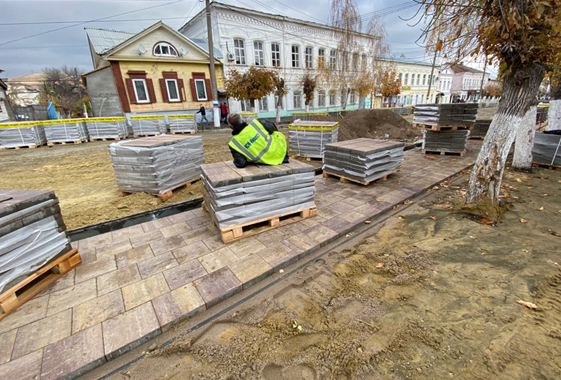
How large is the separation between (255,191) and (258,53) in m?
24.9

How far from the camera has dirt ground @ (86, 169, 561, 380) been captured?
2002 millimetres

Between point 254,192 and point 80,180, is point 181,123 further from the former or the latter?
point 254,192

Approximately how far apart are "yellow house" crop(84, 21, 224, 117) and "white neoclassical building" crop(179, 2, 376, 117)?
2.58 metres

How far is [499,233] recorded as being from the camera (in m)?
3.89

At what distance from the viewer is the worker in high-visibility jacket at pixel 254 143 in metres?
4.03

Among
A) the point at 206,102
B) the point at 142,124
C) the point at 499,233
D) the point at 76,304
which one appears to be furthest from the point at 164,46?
the point at 499,233

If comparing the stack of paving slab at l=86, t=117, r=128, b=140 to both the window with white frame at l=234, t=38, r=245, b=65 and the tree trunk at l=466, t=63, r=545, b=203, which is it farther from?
the tree trunk at l=466, t=63, r=545, b=203

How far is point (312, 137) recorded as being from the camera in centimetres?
874

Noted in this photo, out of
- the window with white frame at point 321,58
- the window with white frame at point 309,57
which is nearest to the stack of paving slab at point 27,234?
the window with white frame at point 321,58

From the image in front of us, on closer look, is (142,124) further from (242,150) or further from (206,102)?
(242,150)

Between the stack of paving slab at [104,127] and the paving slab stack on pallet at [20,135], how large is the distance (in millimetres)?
2328

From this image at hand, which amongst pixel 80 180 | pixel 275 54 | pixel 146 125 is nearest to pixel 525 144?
pixel 80 180

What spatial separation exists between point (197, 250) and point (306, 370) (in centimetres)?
227

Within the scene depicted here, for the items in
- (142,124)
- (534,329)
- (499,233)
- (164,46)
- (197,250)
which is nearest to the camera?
(534,329)
